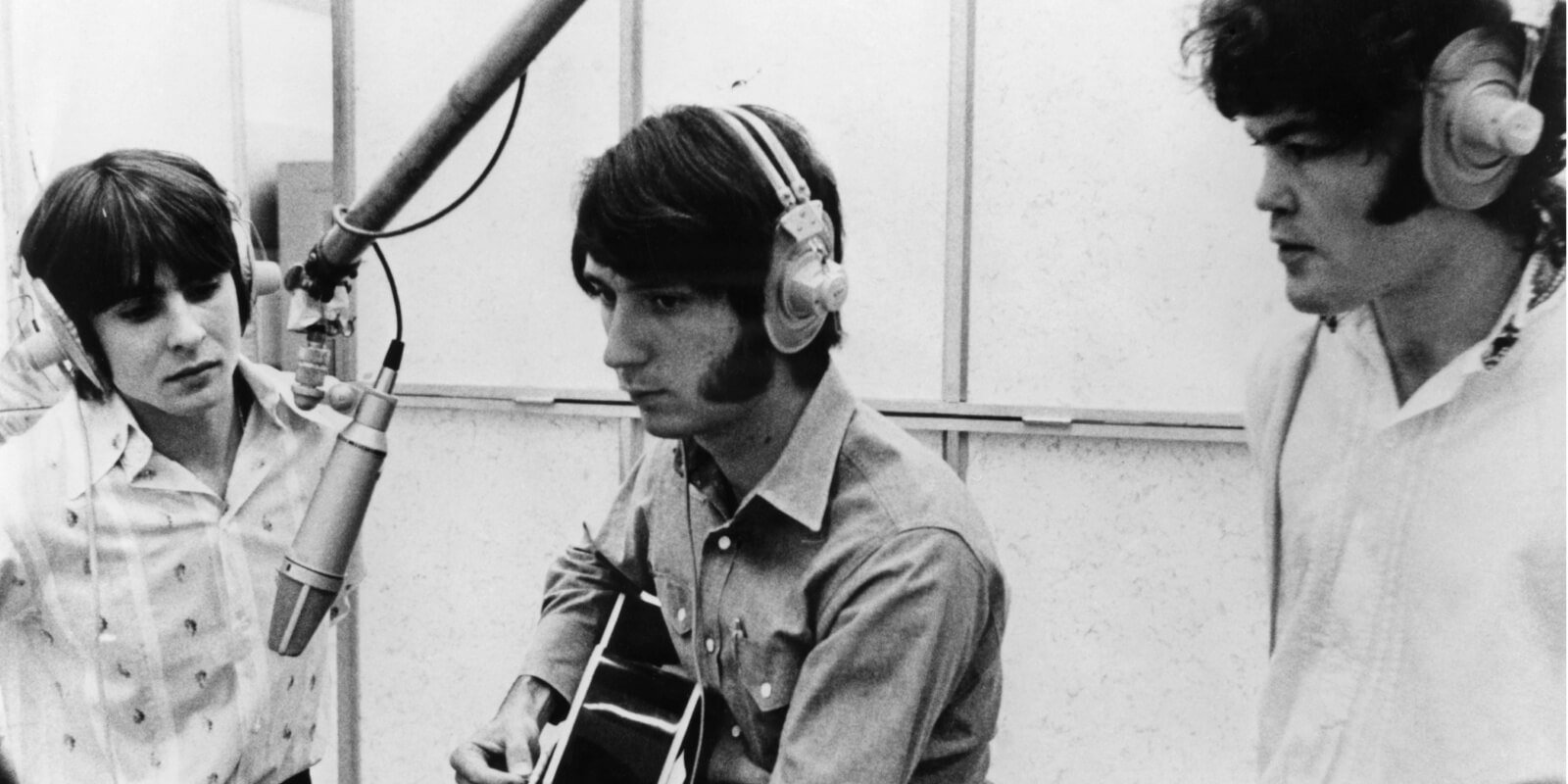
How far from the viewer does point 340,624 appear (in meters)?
1.85

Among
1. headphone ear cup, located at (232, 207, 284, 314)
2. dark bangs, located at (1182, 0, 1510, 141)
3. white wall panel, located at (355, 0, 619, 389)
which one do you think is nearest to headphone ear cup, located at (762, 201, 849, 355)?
dark bangs, located at (1182, 0, 1510, 141)

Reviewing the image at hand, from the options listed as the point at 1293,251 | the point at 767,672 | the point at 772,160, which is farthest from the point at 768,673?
the point at 1293,251

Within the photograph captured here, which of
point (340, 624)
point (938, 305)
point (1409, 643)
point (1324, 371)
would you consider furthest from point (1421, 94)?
point (340, 624)

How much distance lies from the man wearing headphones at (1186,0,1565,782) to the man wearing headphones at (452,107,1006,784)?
0.88 feet

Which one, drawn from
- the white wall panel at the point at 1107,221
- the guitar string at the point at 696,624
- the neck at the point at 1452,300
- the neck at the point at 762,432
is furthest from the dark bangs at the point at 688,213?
the white wall panel at the point at 1107,221

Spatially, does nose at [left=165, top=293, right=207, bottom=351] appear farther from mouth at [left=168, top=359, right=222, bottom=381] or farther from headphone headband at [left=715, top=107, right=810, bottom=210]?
headphone headband at [left=715, top=107, right=810, bottom=210]

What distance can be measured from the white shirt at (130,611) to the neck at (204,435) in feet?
0.05

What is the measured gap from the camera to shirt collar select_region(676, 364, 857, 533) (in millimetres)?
943

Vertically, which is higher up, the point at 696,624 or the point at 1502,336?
the point at 1502,336

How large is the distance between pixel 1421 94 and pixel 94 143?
115cm

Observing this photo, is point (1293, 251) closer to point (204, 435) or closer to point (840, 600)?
point (840, 600)

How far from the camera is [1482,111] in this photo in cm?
60

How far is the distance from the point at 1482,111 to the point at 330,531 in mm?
734

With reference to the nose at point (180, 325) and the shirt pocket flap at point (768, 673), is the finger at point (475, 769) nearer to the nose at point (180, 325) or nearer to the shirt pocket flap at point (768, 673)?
the shirt pocket flap at point (768, 673)
